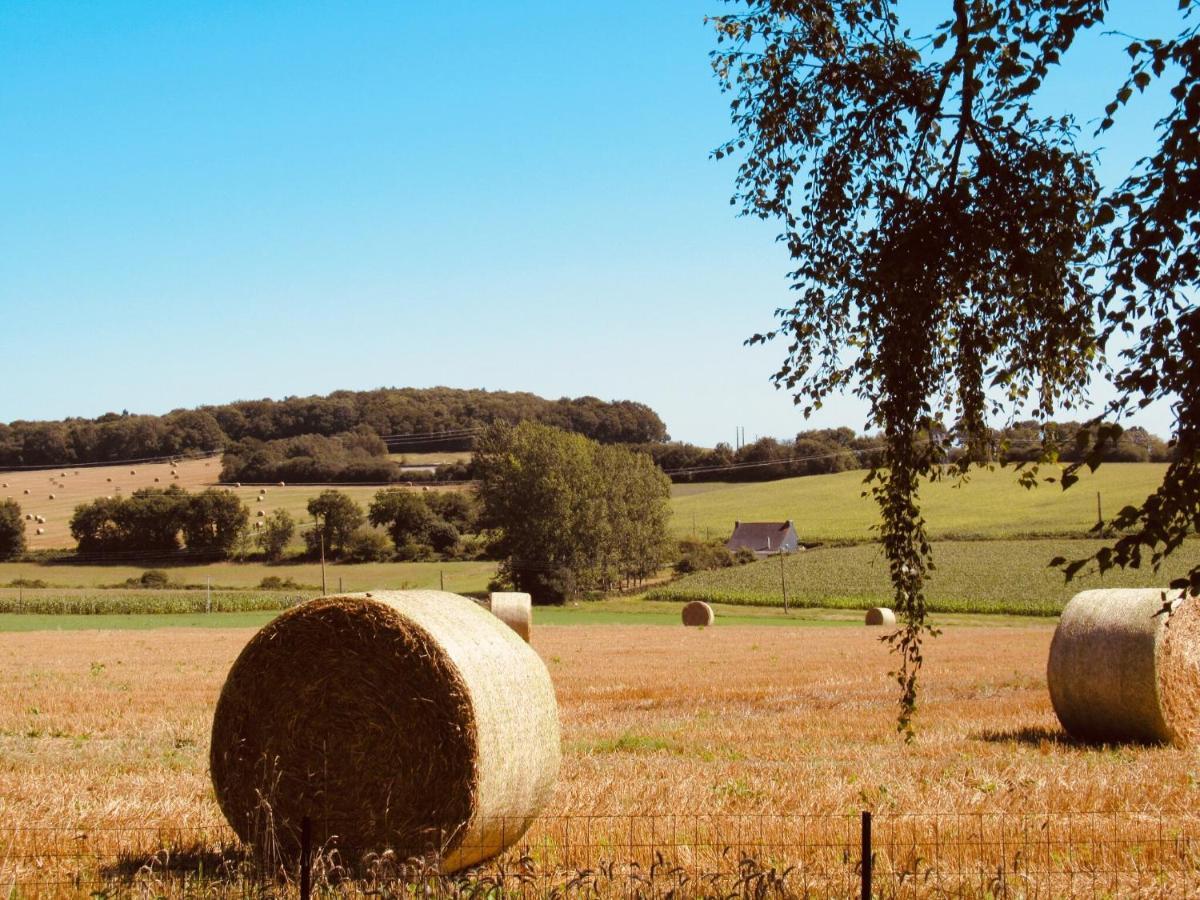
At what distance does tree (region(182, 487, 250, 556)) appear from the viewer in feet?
247

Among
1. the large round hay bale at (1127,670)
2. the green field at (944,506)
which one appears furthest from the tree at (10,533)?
the large round hay bale at (1127,670)

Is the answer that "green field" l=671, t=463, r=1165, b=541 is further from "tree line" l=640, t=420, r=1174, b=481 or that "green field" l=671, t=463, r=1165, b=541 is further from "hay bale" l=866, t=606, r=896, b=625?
"hay bale" l=866, t=606, r=896, b=625

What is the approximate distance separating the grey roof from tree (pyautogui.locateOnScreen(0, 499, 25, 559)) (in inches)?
1817

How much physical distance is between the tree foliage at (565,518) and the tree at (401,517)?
4432 mm

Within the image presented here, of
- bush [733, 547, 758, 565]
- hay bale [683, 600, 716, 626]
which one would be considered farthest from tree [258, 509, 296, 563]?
hay bale [683, 600, 716, 626]

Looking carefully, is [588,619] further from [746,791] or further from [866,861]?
[866,861]

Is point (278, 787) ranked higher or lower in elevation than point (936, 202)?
lower

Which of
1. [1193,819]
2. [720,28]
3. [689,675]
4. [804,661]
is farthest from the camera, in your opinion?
[804,661]

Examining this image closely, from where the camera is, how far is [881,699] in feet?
59.4

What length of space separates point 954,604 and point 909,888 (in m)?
48.9

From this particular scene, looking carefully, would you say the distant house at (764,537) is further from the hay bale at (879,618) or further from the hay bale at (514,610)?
the hay bale at (514,610)

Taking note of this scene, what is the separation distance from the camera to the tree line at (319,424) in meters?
107

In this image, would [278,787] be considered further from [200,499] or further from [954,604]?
[200,499]

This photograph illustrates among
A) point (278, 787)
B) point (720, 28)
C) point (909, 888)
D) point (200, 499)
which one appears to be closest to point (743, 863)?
point (909, 888)
